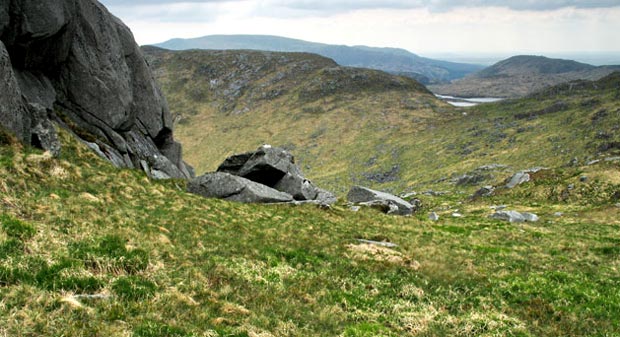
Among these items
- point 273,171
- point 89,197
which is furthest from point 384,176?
point 89,197

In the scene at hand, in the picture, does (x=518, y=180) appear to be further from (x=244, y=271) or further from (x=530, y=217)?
(x=244, y=271)

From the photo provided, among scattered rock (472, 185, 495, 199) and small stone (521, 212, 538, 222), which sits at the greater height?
small stone (521, 212, 538, 222)

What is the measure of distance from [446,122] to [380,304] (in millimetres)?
141222

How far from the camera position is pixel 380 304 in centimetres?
1552

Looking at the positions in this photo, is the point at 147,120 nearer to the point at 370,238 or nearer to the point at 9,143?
the point at 9,143

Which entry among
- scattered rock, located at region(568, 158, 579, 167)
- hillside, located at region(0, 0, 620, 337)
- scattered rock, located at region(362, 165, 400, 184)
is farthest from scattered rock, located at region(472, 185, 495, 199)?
scattered rock, located at region(362, 165, 400, 184)

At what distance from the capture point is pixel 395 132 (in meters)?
144

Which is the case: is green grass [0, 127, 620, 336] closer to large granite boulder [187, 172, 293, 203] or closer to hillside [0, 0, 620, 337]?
hillside [0, 0, 620, 337]

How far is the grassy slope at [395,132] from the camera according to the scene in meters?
101

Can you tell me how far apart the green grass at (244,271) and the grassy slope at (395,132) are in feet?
196

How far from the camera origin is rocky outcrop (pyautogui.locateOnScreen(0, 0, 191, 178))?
90.8 ft

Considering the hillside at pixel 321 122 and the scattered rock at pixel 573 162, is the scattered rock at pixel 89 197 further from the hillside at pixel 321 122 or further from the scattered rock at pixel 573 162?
the scattered rock at pixel 573 162

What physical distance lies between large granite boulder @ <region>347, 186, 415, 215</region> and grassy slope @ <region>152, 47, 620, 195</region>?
37.4 metres

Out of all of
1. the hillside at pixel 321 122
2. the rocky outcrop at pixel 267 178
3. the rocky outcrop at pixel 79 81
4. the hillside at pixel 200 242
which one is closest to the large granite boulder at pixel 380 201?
the rocky outcrop at pixel 267 178
